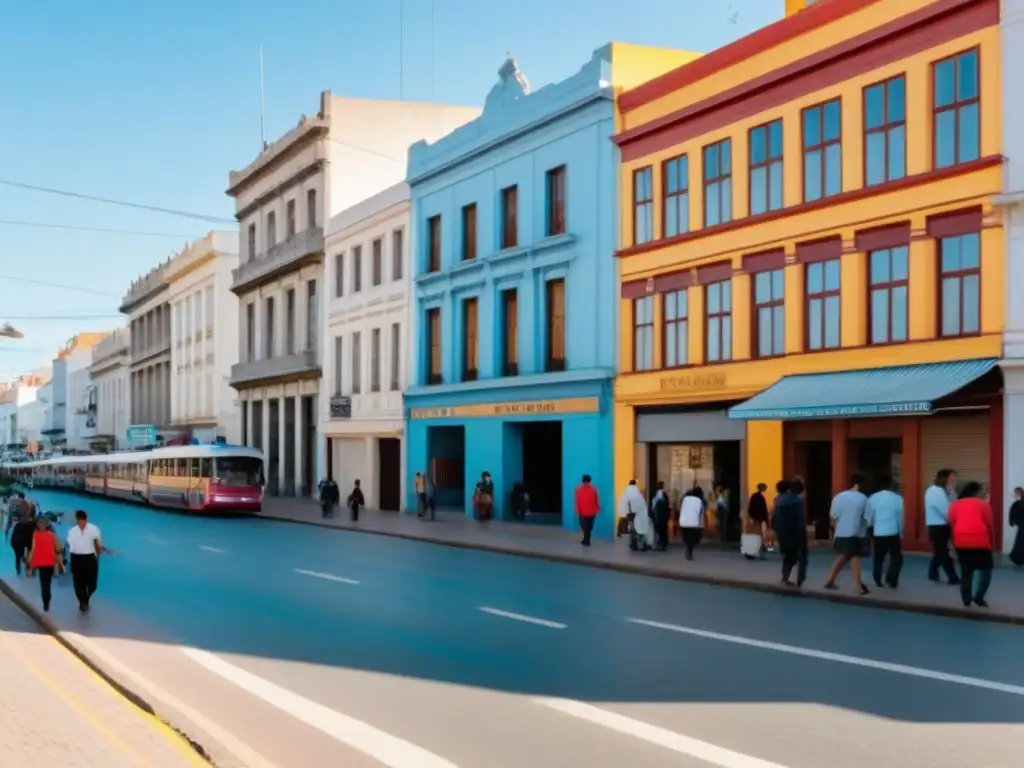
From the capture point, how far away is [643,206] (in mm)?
32812

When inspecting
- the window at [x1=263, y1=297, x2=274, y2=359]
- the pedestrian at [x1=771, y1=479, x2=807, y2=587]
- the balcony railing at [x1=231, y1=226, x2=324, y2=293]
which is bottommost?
the pedestrian at [x1=771, y1=479, x2=807, y2=587]

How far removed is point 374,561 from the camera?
2583 centimetres

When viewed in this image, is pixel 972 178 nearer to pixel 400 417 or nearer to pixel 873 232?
pixel 873 232

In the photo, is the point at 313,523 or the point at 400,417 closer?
the point at 313,523

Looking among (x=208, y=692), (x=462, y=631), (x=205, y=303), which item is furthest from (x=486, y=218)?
(x=205, y=303)

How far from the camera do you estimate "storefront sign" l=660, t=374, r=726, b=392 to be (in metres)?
29.6

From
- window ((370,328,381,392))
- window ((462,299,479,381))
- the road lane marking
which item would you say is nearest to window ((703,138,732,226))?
window ((462,299,479,381))

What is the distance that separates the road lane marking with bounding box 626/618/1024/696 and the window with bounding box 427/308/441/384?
28173mm

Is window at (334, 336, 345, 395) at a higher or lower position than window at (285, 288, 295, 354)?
lower

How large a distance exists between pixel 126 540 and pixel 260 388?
3097 cm

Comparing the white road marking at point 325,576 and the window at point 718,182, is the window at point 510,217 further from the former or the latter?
the white road marking at point 325,576

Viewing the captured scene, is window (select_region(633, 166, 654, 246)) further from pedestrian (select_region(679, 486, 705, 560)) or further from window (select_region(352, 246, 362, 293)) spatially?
window (select_region(352, 246, 362, 293))

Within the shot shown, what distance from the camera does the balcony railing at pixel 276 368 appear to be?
55594 millimetres

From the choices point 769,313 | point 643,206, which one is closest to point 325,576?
point 769,313
